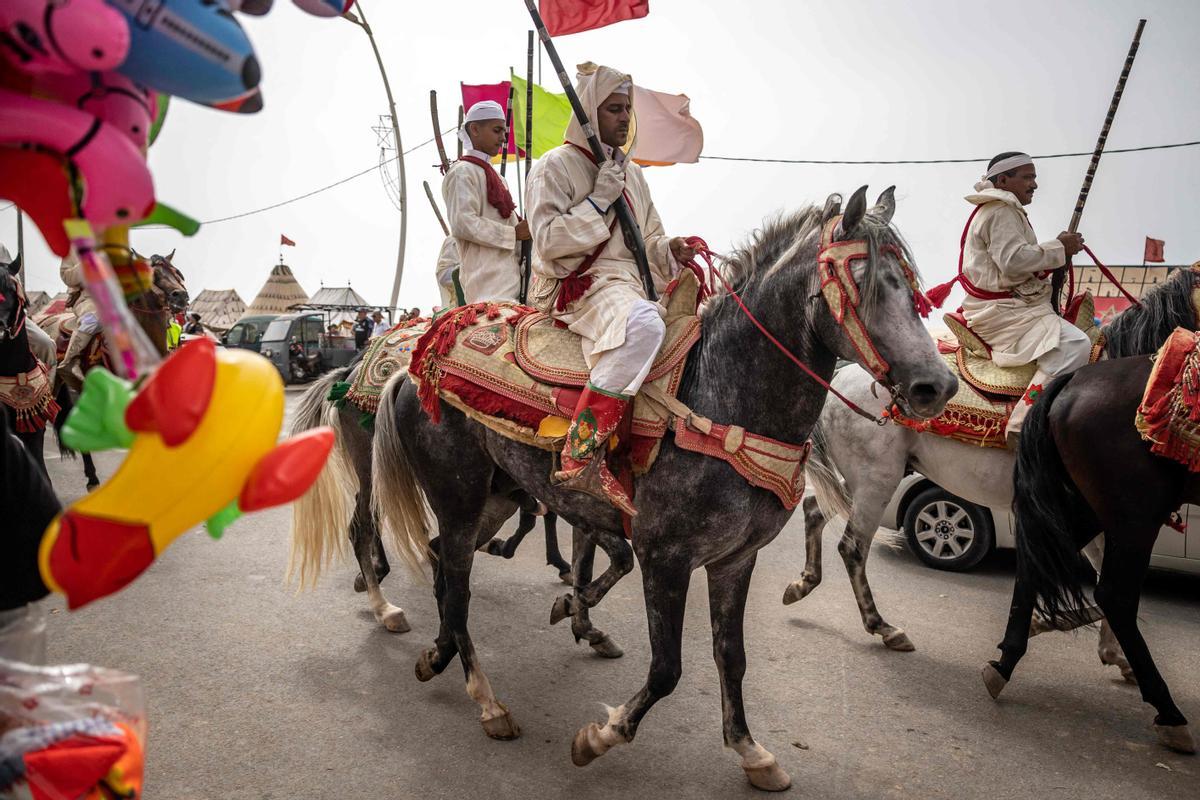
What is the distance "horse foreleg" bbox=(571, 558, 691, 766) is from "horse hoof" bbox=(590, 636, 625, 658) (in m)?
1.30

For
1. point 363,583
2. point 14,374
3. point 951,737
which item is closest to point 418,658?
point 363,583

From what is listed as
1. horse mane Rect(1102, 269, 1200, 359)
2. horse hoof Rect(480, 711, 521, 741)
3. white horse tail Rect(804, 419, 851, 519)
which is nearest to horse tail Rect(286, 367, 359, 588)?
horse hoof Rect(480, 711, 521, 741)

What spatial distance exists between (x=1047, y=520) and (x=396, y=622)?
3558 mm

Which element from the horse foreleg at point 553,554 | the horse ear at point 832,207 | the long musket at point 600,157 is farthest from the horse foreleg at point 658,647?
the horse foreleg at point 553,554

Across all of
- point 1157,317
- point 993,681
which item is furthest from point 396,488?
point 1157,317

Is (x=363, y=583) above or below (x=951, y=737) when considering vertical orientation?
below

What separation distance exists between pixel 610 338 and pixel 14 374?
14.7 feet

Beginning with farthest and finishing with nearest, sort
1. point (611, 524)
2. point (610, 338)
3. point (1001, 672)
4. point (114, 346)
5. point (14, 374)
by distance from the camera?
1. point (14, 374)
2. point (1001, 672)
3. point (611, 524)
4. point (610, 338)
5. point (114, 346)

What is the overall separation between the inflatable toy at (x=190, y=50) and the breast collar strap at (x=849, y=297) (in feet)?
7.06

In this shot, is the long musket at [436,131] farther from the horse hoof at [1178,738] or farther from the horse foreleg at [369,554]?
the horse hoof at [1178,738]

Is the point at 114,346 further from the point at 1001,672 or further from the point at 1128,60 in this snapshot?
the point at 1128,60

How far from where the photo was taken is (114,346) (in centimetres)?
107

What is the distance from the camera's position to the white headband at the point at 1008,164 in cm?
475

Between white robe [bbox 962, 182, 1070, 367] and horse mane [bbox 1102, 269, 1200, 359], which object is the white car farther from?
horse mane [bbox 1102, 269, 1200, 359]
